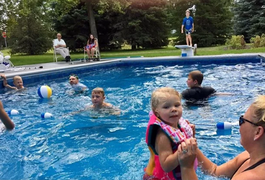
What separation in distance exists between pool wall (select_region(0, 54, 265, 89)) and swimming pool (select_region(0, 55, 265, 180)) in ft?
5.86

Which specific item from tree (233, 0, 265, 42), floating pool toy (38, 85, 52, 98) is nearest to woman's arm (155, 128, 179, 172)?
floating pool toy (38, 85, 52, 98)

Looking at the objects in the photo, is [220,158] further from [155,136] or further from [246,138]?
[246,138]

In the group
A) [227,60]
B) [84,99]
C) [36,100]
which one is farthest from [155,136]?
[227,60]

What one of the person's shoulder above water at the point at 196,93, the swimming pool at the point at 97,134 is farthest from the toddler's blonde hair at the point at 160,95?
the person's shoulder above water at the point at 196,93

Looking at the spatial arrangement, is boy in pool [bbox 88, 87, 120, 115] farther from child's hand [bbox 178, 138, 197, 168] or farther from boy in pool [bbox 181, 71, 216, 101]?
child's hand [bbox 178, 138, 197, 168]

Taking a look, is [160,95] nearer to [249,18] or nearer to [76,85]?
[76,85]

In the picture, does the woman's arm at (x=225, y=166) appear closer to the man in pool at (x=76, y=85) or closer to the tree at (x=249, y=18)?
the man in pool at (x=76, y=85)

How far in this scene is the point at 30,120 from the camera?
5.49 m

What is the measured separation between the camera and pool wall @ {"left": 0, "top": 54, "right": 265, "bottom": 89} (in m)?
10.4

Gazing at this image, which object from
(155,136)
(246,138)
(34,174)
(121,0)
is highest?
(121,0)

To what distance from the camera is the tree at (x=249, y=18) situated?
22.8 metres

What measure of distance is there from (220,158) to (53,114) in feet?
Answer: 12.4

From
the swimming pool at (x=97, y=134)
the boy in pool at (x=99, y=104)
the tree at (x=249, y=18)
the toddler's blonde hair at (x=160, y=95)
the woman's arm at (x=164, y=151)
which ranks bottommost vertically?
the swimming pool at (x=97, y=134)

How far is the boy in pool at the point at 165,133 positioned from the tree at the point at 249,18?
23.2 metres
